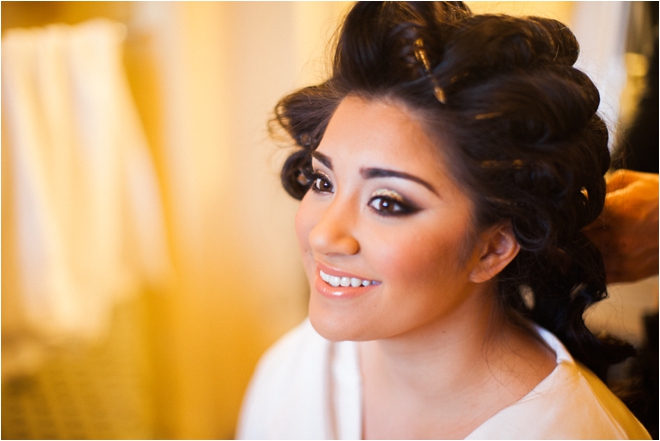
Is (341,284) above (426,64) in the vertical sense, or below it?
below

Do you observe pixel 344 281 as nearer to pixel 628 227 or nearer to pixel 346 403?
pixel 346 403

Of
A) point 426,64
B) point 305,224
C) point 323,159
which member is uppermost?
point 426,64

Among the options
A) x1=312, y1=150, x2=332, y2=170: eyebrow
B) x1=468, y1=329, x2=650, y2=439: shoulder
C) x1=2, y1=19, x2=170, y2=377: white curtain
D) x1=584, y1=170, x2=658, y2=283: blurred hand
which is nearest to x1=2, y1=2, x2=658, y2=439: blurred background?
x1=2, y1=19, x2=170, y2=377: white curtain

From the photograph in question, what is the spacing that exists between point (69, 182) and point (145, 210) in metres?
0.23

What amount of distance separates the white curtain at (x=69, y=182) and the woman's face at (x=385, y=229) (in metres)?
1.04

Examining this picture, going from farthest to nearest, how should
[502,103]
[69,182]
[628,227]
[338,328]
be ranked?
[69,182]
[628,227]
[338,328]
[502,103]

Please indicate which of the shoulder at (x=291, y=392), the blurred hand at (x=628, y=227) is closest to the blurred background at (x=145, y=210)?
the blurred hand at (x=628, y=227)

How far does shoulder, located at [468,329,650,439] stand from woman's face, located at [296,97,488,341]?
0.56ft

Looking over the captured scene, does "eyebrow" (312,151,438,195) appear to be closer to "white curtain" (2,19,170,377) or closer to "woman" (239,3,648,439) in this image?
"woman" (239,3,648,439)

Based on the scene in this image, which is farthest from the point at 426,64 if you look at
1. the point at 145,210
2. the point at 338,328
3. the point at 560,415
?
the point at 145,210

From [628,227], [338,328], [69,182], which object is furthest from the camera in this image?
[69,182]

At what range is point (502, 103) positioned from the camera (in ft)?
2.17

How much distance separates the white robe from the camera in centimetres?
74

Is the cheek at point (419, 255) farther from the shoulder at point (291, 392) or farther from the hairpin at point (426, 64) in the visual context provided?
the shoulder at point (291, 392)
